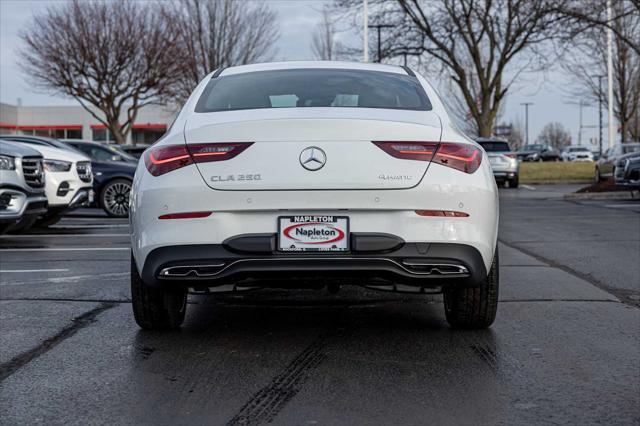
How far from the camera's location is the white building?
6425 centimetres

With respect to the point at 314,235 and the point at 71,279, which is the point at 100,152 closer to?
the point at 71,279

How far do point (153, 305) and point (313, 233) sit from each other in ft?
3.92

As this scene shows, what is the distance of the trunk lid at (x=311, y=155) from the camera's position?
4.38 m

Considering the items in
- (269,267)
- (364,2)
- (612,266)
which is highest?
(364,2)

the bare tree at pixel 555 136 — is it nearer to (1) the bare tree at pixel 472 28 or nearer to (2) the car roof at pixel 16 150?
(1) the bare tree at pixel 472 28

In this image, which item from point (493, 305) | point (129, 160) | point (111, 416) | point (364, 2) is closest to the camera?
point (111, 416)

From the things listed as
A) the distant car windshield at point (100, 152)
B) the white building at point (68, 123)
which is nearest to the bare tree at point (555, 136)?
the white building at point (68, 123)

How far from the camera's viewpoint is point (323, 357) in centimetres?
459

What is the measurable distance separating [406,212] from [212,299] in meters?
2.50

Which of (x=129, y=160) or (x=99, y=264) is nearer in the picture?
(x=99, y=264)

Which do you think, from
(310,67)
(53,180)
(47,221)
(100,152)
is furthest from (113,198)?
(310,67)

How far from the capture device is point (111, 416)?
3590mm

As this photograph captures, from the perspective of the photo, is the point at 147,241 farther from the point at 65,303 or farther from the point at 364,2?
the point at 364,2

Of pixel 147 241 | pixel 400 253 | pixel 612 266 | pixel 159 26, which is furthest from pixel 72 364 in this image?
pixel 159 26
